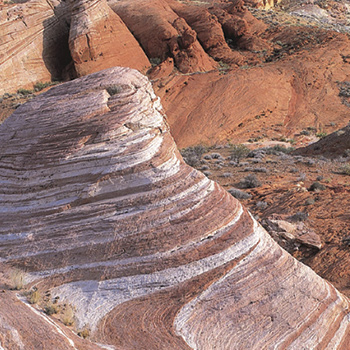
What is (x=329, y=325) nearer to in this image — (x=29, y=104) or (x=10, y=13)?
(x=29, y=104)

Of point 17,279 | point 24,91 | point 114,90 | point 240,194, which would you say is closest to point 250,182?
point 240,194

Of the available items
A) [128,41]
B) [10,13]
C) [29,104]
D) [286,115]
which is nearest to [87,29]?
[128,41]

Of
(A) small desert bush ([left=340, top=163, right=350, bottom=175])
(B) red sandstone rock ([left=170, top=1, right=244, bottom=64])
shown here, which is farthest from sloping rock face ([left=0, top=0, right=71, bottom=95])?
(A) small desert bush ([left=340, top=163, right=350, bottom=175])

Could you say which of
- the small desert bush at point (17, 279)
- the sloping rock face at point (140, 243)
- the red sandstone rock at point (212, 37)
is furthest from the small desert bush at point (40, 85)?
the small desert bush at point (17, 279)

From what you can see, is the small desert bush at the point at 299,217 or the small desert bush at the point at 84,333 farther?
the small desert bush at the point at 299,217

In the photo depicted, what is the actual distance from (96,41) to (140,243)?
26.5m

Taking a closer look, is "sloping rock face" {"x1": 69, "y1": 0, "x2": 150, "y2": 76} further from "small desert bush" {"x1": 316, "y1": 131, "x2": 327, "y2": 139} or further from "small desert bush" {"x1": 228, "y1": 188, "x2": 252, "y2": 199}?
"small desert bush" {"x1": 228, "y1": 188, "x2": 252, "y2": 199}

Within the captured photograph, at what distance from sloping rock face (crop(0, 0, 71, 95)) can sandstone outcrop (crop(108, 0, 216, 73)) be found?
5.77 metres

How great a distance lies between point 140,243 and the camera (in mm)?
5293

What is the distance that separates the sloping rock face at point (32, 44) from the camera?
93.9 ft

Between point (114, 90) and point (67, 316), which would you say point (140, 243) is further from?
point (114, 90)

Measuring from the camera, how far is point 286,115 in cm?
2670

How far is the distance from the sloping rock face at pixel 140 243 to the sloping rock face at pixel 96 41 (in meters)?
23.3

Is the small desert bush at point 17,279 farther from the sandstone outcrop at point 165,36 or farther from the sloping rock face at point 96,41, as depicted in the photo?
the sandstone outcrop at point 165,36
